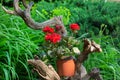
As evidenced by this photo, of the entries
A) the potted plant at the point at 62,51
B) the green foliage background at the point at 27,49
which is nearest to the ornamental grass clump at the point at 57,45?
the potted plant at the point at 62,51

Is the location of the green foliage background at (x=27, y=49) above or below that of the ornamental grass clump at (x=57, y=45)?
below

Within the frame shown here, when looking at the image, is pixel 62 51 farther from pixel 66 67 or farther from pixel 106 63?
pixel 106 63

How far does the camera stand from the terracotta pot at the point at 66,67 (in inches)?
165

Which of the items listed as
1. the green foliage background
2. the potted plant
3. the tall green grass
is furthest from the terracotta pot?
the tall green grass

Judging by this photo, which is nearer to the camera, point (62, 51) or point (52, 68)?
point (52, 68)

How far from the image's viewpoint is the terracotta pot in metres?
4.20

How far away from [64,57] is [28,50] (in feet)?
1.94

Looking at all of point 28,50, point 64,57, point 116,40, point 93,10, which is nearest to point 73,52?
point 64,57

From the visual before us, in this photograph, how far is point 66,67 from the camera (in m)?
4.19

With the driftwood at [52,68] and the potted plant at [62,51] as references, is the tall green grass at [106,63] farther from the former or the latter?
the potted plant at [62,51]

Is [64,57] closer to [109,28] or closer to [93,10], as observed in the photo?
[109,28]

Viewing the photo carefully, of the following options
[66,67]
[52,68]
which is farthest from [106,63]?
[52,68]

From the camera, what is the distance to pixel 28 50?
15.1 feet

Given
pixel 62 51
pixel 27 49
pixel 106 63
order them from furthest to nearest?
pixel 106 63, pixel 27 49, pixel 62 51
